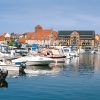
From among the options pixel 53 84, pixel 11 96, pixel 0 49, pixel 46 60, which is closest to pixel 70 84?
pixel 53 84

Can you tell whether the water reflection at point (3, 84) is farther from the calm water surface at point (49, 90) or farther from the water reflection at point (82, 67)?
the water reflection at point (82, 67)

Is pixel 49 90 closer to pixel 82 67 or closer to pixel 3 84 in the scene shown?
pixel 3 84

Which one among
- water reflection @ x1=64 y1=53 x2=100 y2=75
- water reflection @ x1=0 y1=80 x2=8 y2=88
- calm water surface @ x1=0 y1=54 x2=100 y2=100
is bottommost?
calm water surface @ x1=0 y1=54 x2=100 y2=100

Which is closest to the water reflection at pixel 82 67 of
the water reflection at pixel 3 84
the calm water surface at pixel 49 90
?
the calm water surface at pixel 49 90

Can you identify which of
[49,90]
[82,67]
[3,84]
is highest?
[82,67]

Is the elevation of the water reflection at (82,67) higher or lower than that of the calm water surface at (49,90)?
higher

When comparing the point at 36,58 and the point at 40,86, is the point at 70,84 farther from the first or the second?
the point at 36,58

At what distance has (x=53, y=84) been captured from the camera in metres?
36.9

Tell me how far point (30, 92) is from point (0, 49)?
181 feet

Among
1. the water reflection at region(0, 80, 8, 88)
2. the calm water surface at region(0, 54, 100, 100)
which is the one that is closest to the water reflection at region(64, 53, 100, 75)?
the calm water surface at region(0, 54, 100, 100)

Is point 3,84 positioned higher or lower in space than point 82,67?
lower

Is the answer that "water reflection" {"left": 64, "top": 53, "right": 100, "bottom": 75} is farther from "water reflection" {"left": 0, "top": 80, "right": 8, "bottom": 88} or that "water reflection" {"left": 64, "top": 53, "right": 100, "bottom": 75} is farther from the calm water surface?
"water reflection" {"left": 0, "top": 80, "right": 8, "bottom": 88}

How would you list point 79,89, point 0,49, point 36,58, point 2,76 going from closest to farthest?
point 79,89 → point 2,76 → point 36,58 → point 0,49

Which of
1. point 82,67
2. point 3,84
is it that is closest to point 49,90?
point 3,84
